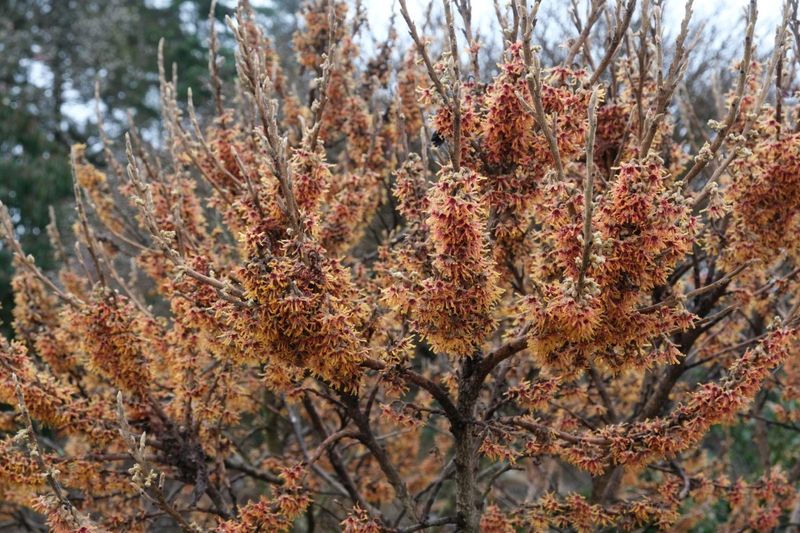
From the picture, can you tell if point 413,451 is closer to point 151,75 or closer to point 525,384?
point 525,384

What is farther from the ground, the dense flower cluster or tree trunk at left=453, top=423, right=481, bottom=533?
the dense flower cluster

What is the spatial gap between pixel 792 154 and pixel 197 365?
9.75 ft

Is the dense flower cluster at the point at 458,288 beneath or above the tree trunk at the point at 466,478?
Result: above

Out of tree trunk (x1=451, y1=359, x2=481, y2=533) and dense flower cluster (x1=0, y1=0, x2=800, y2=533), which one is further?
tree trunk (x1=451, y1=359, x2=481, y2=533)

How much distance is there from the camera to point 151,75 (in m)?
17.3

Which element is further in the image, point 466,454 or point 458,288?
point 466,454

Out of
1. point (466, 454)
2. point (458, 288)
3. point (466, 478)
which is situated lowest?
point (466, 478)

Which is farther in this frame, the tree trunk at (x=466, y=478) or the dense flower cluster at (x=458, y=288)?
the tree trunk at (x=466, y=478)

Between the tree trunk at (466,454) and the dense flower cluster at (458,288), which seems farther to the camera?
the tree trunk at (466,454)

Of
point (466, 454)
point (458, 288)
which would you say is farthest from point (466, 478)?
point (458, 288)

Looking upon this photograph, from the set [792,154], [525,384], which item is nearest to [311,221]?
[525,384]

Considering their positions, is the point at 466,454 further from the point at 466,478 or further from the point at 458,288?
the point at 458,288

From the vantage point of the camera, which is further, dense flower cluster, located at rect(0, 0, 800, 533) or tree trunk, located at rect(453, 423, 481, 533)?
tree trunk, located at rect(453, 423, 481, 533)

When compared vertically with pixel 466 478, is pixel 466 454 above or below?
above
